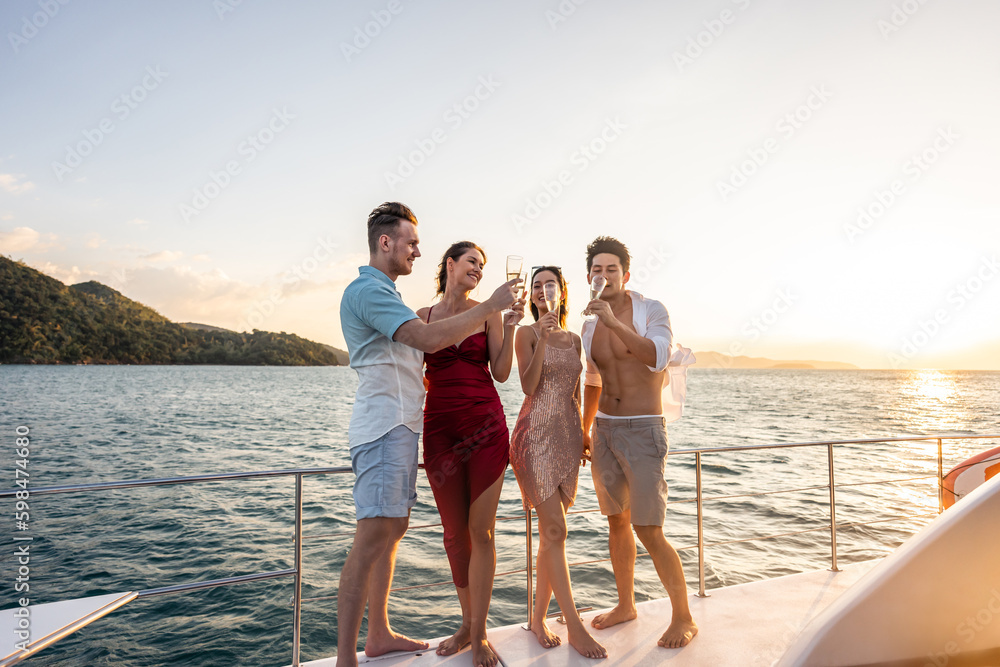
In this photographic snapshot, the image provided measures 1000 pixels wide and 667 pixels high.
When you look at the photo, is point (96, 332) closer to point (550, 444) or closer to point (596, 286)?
point (550, 444)

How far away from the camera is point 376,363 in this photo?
210 centimetres

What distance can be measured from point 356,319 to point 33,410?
37.1 metres

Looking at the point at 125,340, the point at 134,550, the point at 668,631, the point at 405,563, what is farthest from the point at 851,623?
the point at 125,340

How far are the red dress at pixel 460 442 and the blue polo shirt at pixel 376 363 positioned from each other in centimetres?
22

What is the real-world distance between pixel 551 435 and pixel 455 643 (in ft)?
3.38

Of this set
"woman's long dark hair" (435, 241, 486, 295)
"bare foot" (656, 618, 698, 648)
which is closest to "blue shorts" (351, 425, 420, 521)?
"woman's long dark hair" (435, 241, 486, 295)

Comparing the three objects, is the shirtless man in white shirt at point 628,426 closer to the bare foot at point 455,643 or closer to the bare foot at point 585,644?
the bare foot at point 585,644

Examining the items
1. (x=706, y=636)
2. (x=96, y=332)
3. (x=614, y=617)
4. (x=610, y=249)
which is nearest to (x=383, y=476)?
(x=614, y=617)

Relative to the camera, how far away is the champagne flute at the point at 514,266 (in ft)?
7.00

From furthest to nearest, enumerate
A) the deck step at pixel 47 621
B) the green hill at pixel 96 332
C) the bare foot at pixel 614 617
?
the green hill at pixel 96 332, the bare foot at pixel 614 617, the deck step at pixel 47 621

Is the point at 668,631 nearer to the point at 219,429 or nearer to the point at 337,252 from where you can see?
the point at 337,252

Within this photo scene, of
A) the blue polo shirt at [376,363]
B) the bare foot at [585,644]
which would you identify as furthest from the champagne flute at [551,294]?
the bare foot at [585,644]

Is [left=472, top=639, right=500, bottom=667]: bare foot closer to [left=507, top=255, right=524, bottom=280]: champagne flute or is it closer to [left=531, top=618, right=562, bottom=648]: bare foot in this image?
[left=531, top=618, right=562, bottom=648]: bare foot

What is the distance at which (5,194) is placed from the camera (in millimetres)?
24109
